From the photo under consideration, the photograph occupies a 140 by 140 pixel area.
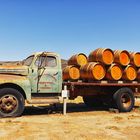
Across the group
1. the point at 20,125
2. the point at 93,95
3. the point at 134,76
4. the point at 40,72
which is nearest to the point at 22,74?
the point at 40,72

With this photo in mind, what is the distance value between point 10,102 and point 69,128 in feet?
8.98

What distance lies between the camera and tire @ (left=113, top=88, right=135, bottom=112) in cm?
Answer: 1378

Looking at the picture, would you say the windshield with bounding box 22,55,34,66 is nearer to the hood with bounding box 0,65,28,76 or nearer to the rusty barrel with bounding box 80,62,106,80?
the hood with bounding box 0,65,28,76

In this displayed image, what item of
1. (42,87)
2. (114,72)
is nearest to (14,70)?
(42,87)

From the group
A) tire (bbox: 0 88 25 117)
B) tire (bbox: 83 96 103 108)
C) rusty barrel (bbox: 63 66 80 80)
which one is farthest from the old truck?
tire (bbox: 83 96 103 108)

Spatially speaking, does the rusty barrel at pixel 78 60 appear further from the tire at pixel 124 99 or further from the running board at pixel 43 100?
the running board at pixel 43 100

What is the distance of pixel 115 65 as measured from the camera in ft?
44.8

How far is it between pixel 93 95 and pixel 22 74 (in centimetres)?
363

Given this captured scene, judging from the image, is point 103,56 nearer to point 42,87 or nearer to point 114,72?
point 114,72

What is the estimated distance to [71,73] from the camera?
13.8m

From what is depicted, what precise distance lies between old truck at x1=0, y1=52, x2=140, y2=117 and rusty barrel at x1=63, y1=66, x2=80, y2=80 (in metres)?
0.33

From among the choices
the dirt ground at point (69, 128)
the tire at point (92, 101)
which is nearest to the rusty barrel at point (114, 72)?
the tire at point (92, 101)

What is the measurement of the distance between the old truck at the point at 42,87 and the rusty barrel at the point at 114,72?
0.23 m

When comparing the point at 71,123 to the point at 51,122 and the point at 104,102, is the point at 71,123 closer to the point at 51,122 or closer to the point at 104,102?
the point at 51,122
